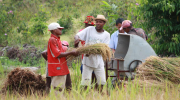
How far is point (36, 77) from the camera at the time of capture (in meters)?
4.96

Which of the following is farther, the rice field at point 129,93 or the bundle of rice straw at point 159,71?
the bundle of rice straw at point 159,71

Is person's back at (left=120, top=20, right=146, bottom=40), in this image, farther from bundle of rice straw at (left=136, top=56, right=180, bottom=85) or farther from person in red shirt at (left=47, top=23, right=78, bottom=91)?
person in red shirt at (left=47, top=23, right=78, bottom=91)

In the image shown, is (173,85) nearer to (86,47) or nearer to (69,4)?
(86,47)

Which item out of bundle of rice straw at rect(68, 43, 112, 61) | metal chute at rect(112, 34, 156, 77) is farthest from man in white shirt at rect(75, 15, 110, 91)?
metal chute at rect(112, 34, 156, 77)

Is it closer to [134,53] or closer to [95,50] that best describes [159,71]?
[134,53]

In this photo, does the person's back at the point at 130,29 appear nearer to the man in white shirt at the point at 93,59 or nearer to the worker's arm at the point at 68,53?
the man in white shirt at the point at 93,59

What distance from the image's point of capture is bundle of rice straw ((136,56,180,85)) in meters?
4.31

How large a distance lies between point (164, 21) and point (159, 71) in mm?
2416

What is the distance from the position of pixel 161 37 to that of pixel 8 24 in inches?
272

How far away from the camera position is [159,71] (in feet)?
14.2

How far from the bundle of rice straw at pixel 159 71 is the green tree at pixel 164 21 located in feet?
6.84

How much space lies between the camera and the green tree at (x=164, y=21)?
6309 millimetres

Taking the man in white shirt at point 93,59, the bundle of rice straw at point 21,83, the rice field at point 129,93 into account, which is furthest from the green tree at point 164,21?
the bundle of rice straw at point 21,83

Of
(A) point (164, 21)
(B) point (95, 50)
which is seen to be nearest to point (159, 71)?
(B) point (95, 50)
